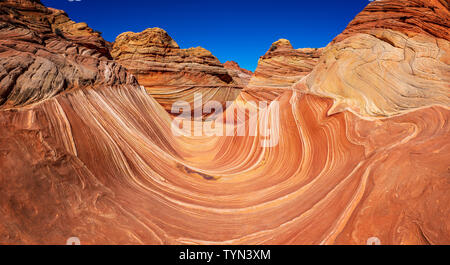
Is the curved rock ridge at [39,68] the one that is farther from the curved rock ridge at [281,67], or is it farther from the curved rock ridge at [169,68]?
the curved rock ridge at [169,68]

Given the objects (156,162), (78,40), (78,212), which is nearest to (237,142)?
(156,162)

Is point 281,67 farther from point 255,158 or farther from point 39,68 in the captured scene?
point 39,68

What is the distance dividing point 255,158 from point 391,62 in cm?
280

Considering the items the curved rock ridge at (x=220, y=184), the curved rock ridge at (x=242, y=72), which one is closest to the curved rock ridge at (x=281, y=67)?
the curved rock ridge at (x=220, y=184)

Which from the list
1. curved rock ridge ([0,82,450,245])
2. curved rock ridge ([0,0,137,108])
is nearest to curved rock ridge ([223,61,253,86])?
curved rock ridge ([0,0,137,108])

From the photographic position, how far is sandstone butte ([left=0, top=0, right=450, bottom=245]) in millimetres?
1928

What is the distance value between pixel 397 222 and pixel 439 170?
609 millimetres

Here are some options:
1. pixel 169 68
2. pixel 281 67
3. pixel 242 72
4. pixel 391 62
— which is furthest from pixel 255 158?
pixel 242 72

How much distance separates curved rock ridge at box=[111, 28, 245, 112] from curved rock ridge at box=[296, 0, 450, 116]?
7.17 m

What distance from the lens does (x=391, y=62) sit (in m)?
3.67

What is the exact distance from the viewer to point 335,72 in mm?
4258

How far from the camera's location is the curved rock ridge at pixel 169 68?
34.7ft
